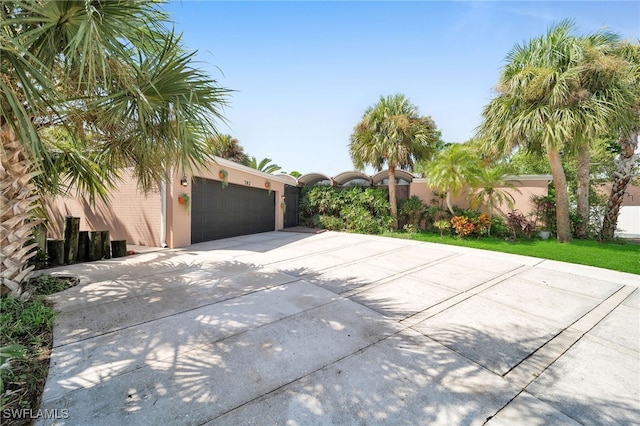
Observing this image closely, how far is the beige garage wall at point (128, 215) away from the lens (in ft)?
27.9

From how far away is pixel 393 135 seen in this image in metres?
11.2

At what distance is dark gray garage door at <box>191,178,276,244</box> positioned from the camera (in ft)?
30.2

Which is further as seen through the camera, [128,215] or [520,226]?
[520,226]

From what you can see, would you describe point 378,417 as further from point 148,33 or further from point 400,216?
point 400,216

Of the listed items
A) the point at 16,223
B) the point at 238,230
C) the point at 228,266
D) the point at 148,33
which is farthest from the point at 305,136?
the point at 16,223

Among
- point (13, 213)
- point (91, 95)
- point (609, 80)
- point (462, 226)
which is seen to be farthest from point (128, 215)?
point (609, 80)

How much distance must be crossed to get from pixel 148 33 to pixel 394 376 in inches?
212

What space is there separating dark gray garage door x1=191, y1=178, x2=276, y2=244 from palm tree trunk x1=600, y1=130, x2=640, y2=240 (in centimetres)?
1381

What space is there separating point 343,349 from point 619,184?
43.7ft

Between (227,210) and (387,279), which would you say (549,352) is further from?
(227,210)

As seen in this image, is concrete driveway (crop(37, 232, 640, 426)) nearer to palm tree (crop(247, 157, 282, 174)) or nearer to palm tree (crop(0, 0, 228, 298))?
palm tree (crop(0, 0, 228, 298))

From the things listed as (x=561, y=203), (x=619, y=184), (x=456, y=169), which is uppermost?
(x=456, y=169)

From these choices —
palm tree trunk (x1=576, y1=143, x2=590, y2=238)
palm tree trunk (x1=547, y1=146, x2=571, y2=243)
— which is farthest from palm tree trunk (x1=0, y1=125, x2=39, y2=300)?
palm tree trunk (x1=576, y1=143, x2=590, y2=238)

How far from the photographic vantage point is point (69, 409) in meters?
1.99
